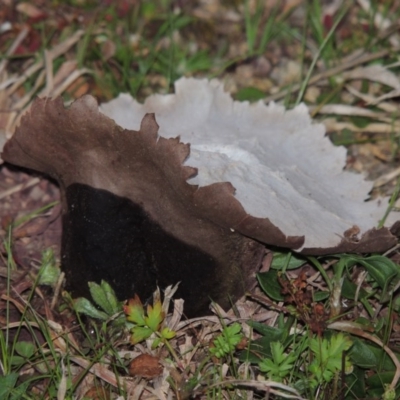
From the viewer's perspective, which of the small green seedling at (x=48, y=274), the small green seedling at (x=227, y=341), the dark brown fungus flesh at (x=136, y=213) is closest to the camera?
the dark brown fungus flesh at (x=136, y=213)

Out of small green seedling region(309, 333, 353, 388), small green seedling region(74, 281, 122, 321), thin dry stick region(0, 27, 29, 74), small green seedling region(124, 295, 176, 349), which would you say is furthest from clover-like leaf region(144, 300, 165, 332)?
thin dry stick region(0, 27, 29, 74)

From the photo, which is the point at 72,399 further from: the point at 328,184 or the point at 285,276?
the point at 328,184

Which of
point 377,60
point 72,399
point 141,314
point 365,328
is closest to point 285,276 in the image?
point 365,328

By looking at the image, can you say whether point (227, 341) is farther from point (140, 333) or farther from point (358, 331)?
point (358, 331)

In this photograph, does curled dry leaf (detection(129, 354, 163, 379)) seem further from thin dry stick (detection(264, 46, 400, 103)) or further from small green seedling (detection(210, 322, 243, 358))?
thin dry stick (detection(264, 46, 400, 103))

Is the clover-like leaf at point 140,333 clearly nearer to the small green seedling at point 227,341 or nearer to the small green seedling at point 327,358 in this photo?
the small green seedling at point 227,341

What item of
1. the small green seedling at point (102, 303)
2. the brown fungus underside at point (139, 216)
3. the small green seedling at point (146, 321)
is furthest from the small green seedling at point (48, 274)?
the small green seedling at point (146, 321)
